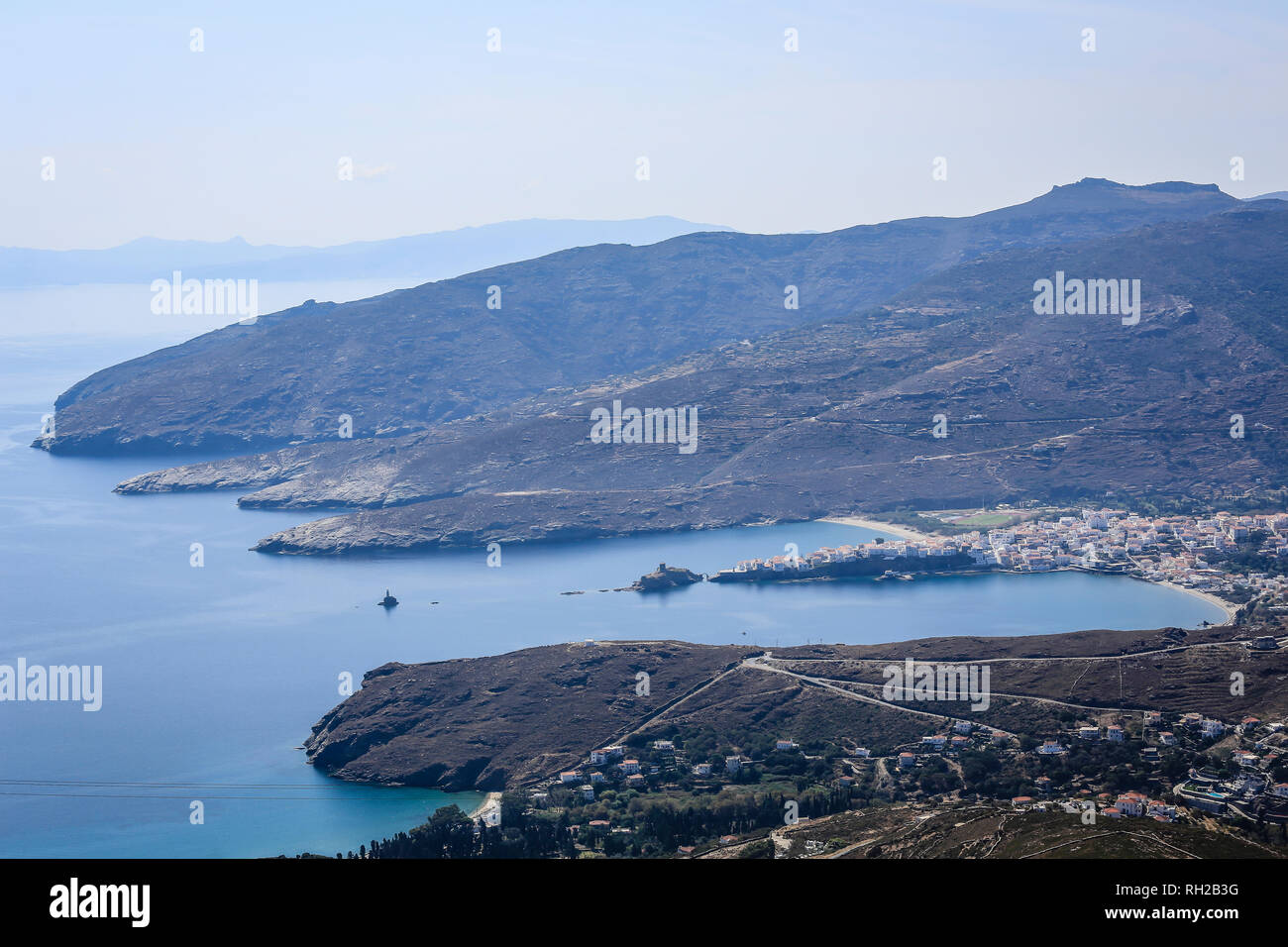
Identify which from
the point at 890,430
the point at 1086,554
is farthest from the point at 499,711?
the point at 890,430

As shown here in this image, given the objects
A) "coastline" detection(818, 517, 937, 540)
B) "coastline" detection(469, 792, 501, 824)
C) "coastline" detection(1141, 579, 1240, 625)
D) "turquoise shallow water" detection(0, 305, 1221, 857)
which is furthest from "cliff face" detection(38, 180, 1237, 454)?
"coastline" detection(469, 792, 501, 824)

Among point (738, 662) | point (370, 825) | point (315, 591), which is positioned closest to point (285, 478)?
point (315, 591)

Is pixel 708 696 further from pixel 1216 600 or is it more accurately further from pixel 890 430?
pixel 890 430

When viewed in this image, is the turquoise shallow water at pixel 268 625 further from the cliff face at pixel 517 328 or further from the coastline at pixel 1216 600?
the cliff face at pixel 517 328

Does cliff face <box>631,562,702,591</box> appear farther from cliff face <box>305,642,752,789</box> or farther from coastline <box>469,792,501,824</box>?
coastline <box>469,792,501,824</box>

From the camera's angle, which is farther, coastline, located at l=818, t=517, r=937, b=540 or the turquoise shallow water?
coastline, located at l=818, t=517, r=937, b=540

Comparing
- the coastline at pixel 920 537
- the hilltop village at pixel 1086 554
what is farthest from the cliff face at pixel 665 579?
→ the coastline at pixel 920 537
